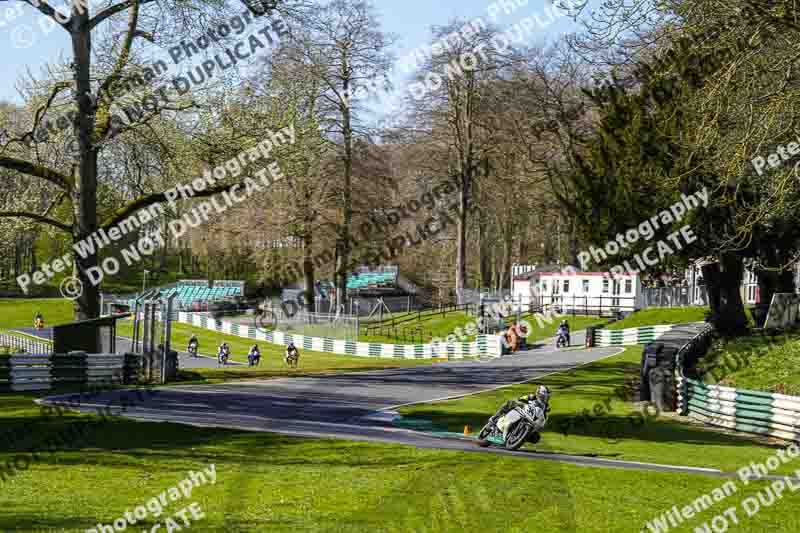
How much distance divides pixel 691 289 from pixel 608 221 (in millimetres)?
21752

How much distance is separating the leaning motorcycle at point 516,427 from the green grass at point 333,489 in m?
1.14

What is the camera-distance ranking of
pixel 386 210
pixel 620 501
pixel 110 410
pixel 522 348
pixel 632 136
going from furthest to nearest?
1. pixel 386 210
2. pixel 522 348
3. pixel 632 136
4. pixel 110 410
5. pixel 620 501

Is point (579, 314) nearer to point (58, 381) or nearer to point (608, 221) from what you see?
point (608, 221)

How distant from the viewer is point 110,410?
1652 cm

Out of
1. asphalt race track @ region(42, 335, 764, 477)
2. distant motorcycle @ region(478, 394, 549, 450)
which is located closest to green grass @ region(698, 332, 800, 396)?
asphalt race track @ region(42, 335, 764, 477)

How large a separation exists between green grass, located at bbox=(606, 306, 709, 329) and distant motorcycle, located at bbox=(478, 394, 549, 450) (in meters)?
30.4

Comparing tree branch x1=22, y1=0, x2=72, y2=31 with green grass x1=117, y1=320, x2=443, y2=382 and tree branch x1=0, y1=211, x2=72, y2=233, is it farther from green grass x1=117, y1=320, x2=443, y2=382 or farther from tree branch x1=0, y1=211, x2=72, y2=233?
green grass x1=117, y1=320, x2=443, y2=382

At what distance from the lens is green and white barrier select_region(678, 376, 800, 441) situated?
735 inches

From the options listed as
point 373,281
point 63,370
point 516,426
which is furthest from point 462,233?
point 516,426

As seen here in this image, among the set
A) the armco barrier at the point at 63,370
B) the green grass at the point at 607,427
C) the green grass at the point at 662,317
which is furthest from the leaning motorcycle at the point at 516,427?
the green grass at the point at 662,317

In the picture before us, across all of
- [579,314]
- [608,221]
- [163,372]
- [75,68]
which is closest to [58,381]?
[163,372]

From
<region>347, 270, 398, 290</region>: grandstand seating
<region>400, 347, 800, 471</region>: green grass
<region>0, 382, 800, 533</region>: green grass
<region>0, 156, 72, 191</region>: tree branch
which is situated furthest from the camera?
<region>347, 270, 398, 290</region>: grandstand seating

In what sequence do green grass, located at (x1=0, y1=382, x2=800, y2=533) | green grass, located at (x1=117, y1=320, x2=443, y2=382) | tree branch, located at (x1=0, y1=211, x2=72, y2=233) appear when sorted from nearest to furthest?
1. green grass, located at (x1=0, y1=382, x2=800, y2=533)
2. tree branch, located at (x1=0, y1=211, x2=72, y2=233)
3. green grass, located at (x1=117, y1=320, x2=443, y2=382)

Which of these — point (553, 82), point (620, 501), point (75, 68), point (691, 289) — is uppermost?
point (553, 82)
